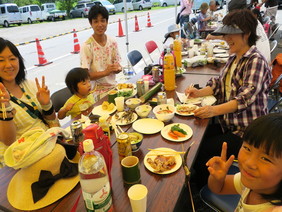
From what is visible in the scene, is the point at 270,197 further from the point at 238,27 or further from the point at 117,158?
the point at 238,27

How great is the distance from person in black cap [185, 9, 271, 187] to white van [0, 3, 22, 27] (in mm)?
17970

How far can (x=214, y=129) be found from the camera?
2.32 metres

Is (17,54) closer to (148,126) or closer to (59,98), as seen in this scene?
(59,98)

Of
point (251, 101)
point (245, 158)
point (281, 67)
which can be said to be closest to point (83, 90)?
point (251, 101)

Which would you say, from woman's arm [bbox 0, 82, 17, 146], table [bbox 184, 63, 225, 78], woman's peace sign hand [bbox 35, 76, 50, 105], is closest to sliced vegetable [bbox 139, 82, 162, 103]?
table [bbox 184, 63, 225, 78]

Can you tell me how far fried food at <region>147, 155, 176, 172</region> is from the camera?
4.31ft

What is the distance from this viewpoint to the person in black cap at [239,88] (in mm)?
1826

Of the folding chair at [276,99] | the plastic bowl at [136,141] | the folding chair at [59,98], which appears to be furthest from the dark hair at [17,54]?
the folding chair at [276,99]

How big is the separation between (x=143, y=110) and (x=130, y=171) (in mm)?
827

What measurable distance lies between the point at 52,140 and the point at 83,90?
→ 1173 mm

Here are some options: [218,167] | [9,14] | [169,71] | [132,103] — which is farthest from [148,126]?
[9,14]

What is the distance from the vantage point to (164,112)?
6.23ft

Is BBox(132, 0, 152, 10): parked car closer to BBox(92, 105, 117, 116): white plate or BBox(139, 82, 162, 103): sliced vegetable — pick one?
BBox(139, 82, 162, 103): sliced vegetable

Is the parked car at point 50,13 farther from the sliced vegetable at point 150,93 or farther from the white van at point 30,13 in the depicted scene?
the sliced vegetable at point 150,93
